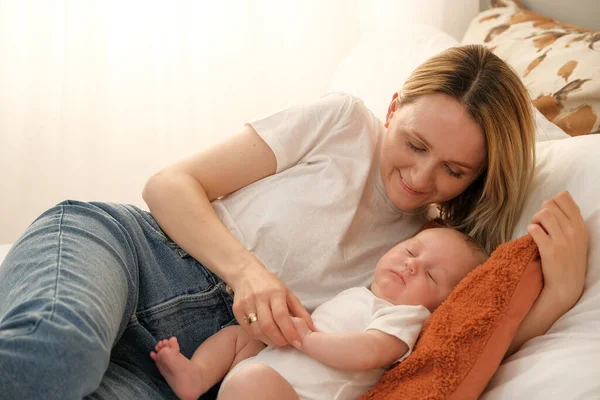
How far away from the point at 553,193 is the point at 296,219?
0.48 m

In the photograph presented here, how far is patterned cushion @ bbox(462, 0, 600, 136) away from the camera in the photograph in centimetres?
143

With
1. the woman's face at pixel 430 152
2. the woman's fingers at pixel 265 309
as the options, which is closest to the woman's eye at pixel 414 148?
the woman's face at pixel 430 152

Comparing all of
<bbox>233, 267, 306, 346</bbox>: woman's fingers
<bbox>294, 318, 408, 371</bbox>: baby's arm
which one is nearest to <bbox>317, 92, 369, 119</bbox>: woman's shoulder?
<bbox>233, 267, 306, 346</bbox>: woman's fingers

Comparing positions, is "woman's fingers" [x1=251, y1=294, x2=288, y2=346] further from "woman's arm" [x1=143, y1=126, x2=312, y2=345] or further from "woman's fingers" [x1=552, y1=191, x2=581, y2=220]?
"woman's fingers" [x1=552, y1=191, x2=581, y2=220]

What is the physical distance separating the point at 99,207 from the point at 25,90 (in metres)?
1.29

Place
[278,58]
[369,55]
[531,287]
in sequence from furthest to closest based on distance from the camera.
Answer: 1. [278,58]
2. [369,55]
3. [531,287]

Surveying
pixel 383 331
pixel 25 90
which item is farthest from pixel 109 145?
pixel 383 331

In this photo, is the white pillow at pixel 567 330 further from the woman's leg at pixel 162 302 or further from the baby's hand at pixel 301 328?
the woman's leg at pixel 162 302

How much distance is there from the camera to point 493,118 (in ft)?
3.90

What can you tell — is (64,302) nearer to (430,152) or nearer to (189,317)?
(189,317)

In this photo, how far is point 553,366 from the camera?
851 mm

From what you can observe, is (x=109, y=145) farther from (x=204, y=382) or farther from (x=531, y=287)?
(x=531, y=287)

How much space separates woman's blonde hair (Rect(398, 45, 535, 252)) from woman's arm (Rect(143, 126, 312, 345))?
0.33 meters

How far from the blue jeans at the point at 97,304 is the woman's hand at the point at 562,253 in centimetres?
57
